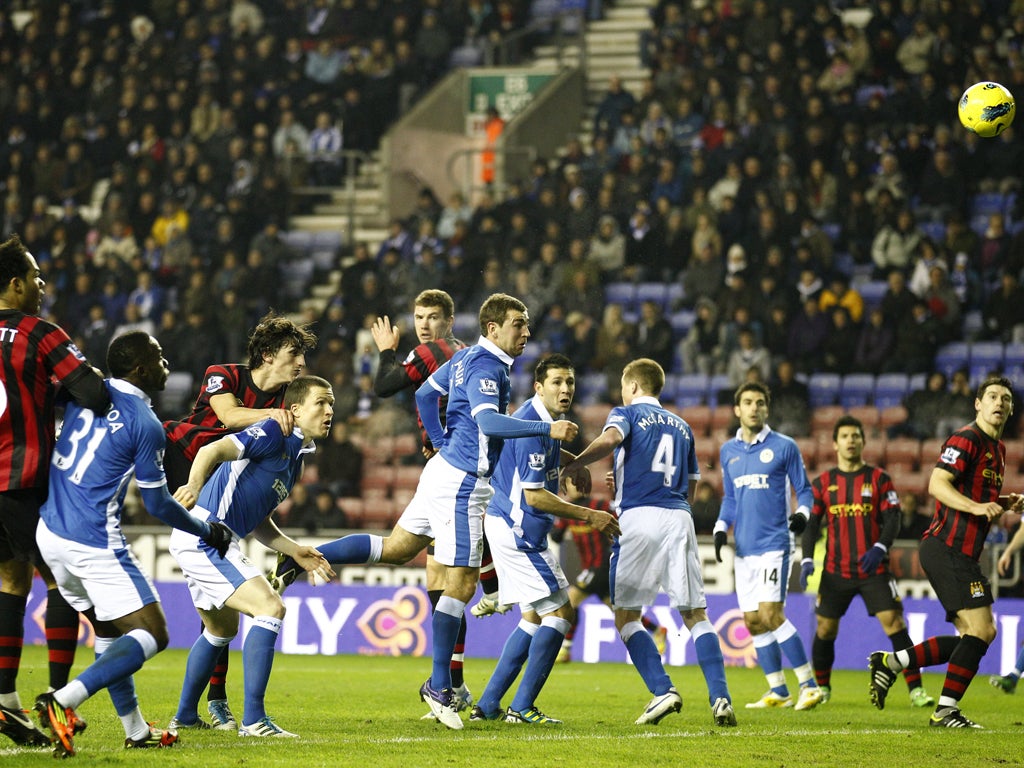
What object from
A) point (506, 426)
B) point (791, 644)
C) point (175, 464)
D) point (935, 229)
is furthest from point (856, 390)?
point (175, 464)

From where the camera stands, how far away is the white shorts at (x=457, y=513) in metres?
7.61

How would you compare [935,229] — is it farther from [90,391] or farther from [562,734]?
[90,391]

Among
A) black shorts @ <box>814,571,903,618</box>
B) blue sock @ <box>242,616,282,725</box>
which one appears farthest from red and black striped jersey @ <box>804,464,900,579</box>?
blue sock @ <box>242,616,282,725</box>

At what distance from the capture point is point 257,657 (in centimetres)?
679

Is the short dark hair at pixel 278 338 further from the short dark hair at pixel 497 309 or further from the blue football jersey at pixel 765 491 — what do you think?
the blue football jersey at pixel 765 491

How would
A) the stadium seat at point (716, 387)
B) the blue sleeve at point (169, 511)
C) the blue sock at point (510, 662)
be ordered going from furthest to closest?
the stadium seat at point (716, 387) < the blue sock at point (510, 662) < the blue sleeve at point (169, 511)

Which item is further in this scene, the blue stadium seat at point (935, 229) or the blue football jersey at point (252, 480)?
the blue stadium seat at point (935, 229)

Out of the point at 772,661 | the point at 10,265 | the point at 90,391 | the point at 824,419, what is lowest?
the point at 772,661

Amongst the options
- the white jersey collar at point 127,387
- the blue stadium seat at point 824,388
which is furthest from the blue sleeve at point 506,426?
the blue stadium seat at point 824,388

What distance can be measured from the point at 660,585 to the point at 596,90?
15.2 meters

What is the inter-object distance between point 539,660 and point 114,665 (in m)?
2.58

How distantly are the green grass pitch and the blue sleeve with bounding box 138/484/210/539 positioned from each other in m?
0.97

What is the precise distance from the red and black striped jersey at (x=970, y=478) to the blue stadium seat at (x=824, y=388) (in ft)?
26.9

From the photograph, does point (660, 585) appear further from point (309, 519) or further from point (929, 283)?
point (929, 283)
